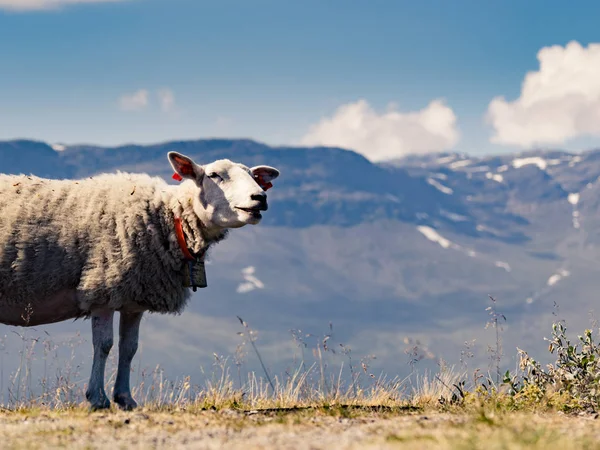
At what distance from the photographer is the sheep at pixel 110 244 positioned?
10570 mm

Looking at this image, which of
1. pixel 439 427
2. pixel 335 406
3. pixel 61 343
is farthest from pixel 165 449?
pixel 61 343

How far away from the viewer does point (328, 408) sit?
946cm

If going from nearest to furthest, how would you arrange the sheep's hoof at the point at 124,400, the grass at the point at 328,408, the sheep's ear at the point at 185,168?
the grass at the point at 328,408 → the sheep's hoof at the point at 124,400 → the sheep's ear at the point at 185,168

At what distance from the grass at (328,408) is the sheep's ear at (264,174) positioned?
7.42 feet

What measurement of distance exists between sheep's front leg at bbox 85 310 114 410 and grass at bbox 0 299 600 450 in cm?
18

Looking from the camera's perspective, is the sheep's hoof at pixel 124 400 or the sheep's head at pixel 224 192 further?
the sheep's head at pixel 224 192

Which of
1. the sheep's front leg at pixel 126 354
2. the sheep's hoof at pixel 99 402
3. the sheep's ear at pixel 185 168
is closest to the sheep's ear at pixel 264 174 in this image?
the sheep's ear at pixel 185 168

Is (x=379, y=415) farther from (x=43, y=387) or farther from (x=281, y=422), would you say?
(x=43, y=387)

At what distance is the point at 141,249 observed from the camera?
427 inches

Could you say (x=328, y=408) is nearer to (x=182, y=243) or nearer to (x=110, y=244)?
(x=182, y=243)

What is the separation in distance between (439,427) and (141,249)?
4.92m

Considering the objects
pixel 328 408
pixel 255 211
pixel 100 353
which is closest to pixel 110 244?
pixel 100 353

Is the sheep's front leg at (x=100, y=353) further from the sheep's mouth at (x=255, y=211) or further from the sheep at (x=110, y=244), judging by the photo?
the sheep's mouth at (x=255, y=211)

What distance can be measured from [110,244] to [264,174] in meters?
2.70
